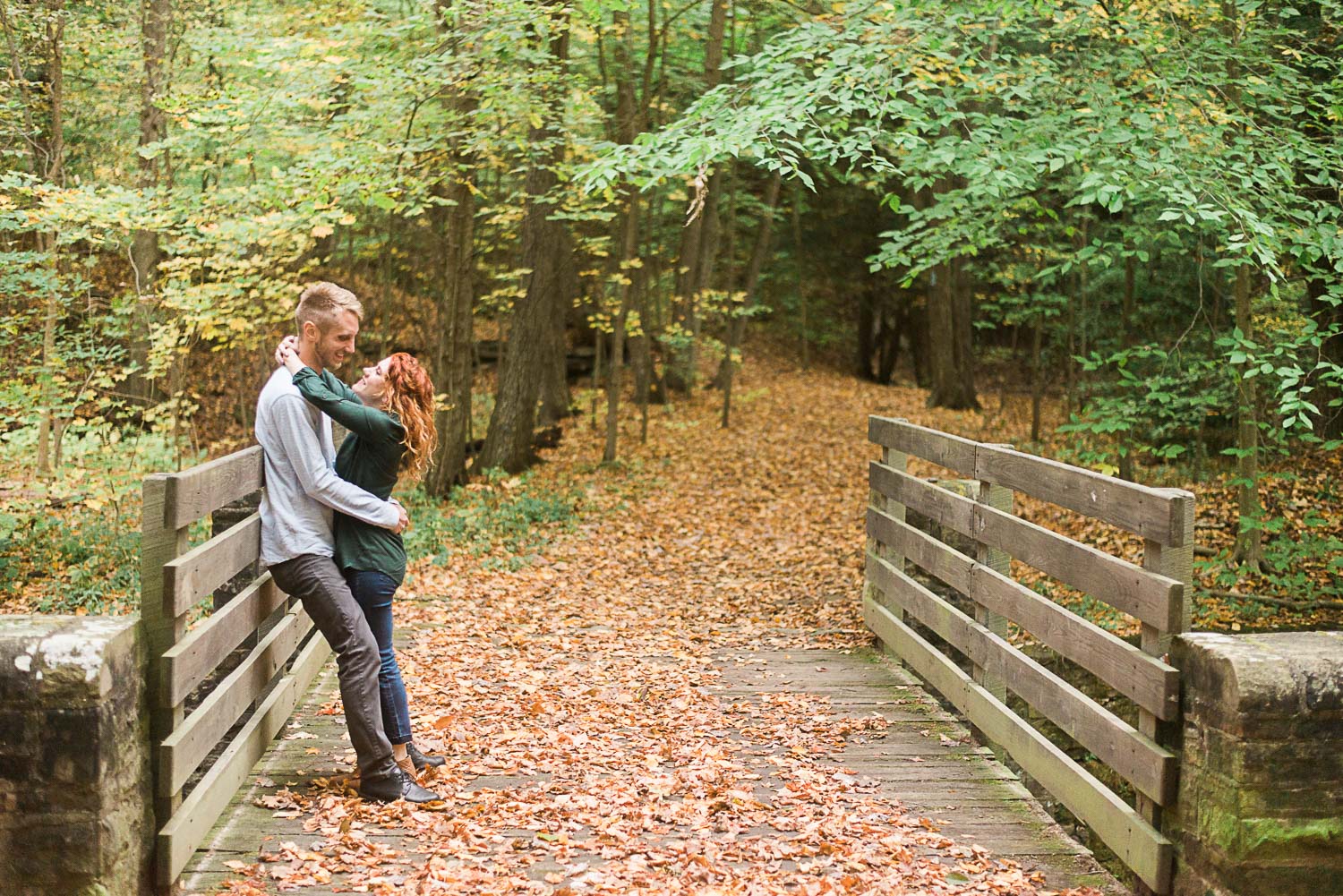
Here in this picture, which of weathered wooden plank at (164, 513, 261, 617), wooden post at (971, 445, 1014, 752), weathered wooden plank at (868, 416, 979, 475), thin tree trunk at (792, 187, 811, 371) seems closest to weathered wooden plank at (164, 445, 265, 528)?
weathered wooden plank at (164, 513, 261, 617)

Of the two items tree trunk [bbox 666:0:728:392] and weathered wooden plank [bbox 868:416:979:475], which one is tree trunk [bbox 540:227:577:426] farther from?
weathered wooden plank [bbox 868:416:979:475]

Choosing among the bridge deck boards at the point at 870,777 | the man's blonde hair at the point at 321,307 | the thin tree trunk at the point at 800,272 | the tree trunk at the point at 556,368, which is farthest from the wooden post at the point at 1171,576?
the thin tree trunk at the point at 800,272

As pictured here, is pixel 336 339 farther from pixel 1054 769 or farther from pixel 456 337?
pixel 456 337

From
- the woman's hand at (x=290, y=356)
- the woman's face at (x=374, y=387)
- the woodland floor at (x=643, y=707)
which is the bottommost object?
the woodland floor at (x=643, y=707)

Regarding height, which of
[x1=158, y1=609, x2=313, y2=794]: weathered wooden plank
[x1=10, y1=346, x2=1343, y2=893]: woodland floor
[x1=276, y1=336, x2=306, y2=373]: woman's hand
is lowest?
[x1=10, y1=346, x2=1343, y2=893]: woodland floor

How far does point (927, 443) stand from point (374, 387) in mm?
3289

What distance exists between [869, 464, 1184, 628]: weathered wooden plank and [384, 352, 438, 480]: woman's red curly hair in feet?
8.91

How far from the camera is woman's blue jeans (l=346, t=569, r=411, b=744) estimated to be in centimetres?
481

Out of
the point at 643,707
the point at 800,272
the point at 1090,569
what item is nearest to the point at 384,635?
the point at 643,707

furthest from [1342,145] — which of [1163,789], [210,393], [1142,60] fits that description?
[210,393]

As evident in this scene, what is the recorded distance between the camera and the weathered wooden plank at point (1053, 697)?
3.67 meters

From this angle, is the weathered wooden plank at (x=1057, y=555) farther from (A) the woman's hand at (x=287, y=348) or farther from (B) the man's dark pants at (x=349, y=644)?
(A) the woman's hand at (x=287, y=348)

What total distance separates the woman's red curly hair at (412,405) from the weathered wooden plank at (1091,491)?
2690mm

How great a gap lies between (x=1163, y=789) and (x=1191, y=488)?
1086cm
